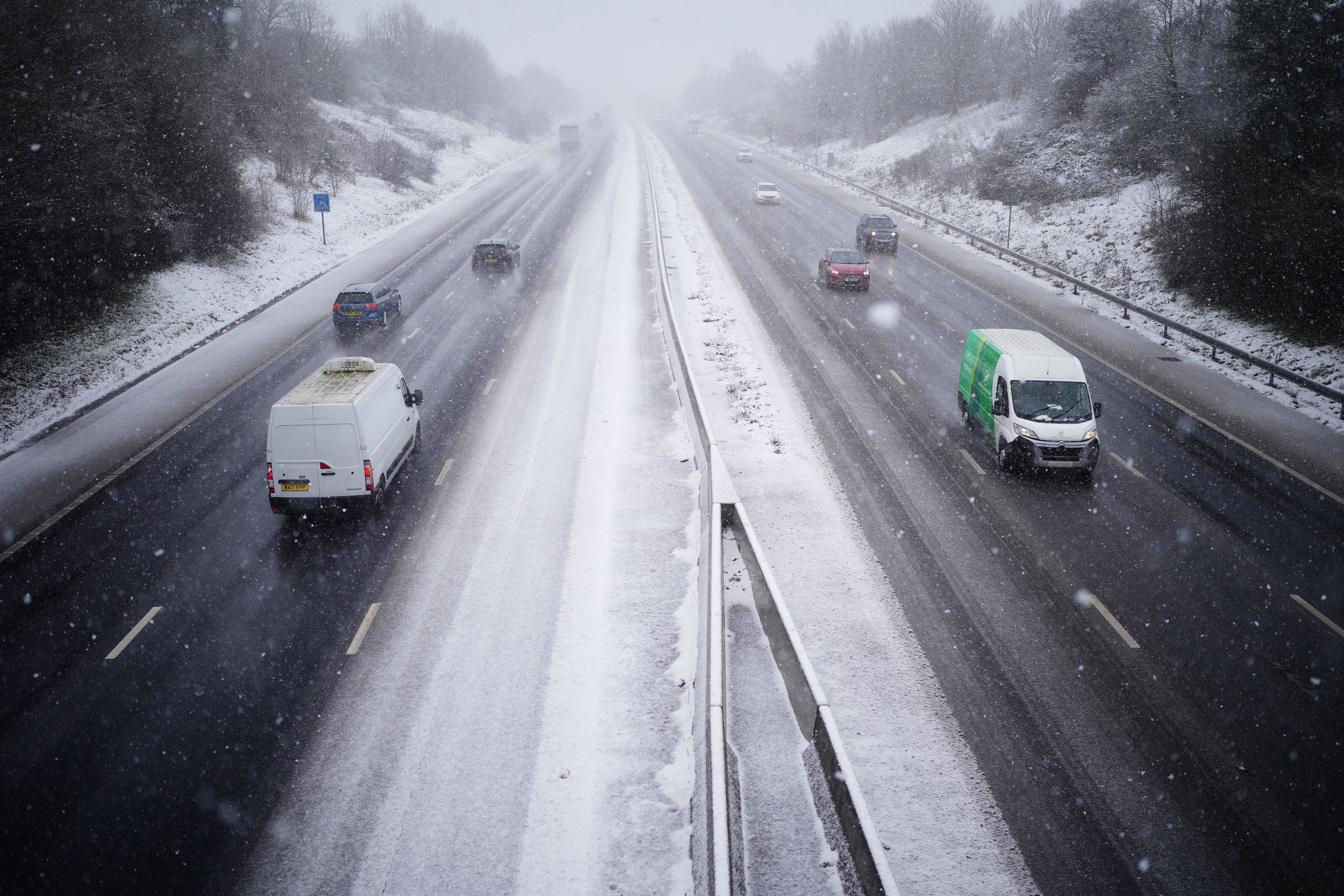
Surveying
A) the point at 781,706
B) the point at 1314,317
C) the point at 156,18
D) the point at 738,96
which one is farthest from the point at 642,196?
the point at 738,96

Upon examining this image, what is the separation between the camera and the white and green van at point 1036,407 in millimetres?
12828

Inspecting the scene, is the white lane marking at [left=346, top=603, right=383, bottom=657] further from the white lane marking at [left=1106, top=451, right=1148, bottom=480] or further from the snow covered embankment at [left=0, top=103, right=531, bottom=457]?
the white lane marking at [left=1106, top=451, right=1148, bottom=480]

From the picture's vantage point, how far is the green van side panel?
46.5ft

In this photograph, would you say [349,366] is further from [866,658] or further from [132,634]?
[866,658]

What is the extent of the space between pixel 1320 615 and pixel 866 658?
6.08 m

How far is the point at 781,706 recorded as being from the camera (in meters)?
7.88

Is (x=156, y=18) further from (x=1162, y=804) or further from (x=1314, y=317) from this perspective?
(x=1314, y=317)

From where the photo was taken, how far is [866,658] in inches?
344

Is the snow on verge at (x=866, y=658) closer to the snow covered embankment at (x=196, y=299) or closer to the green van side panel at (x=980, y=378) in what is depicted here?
the green van side panel at (x=980, y=378)

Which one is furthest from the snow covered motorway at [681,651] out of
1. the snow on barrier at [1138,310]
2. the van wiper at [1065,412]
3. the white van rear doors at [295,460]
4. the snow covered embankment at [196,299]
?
the snow covered embankment at [196,299]

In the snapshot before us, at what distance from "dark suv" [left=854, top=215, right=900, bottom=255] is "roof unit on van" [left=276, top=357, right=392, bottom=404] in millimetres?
24833

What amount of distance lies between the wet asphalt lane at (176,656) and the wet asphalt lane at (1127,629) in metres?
7.45

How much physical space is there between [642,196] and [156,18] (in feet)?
88.9

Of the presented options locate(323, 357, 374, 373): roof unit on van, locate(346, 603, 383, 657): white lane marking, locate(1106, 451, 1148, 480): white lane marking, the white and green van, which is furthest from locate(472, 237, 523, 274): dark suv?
locate(1106, 451, 1148, 480): white lane marking
